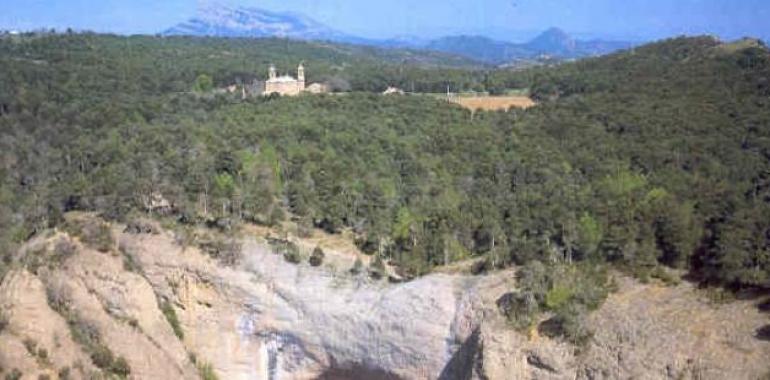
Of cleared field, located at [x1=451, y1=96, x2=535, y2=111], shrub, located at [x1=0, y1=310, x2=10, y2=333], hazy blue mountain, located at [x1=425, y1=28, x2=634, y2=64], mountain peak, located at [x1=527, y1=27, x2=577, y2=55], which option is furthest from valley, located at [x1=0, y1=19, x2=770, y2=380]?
mountain peak, located at [x1=527, y1=27, x2=577, y2=55]

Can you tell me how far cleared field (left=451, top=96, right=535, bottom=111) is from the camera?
4822 cm

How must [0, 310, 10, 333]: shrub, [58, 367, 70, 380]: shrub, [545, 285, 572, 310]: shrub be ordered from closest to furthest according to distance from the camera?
1. [545, 285, 572, 310]: shrub
2. [58, 367, 70, 380]: shrub
3. [0, 310, 10, 333]: shrub

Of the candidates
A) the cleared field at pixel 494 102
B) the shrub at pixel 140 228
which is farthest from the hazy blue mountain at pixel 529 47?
the shrub at pixel 140 228

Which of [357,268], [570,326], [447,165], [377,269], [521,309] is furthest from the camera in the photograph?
[447,165]

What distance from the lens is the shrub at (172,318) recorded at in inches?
1011

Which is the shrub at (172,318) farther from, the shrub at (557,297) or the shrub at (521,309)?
the shrub at (557,297)

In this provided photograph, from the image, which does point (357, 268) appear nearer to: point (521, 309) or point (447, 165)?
point (521, 309)

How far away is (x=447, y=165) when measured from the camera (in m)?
35.1

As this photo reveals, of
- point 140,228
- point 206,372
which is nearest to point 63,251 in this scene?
point 140,228

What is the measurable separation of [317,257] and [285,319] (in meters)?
2.28

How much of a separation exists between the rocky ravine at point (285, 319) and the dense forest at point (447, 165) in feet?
6.18

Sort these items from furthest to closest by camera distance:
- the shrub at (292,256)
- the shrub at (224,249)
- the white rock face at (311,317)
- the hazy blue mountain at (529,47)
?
the hazy blue mountain at (529,47) < the shrub at (292,256) < the shrub at (224,249) < the white rock face at (311,317)

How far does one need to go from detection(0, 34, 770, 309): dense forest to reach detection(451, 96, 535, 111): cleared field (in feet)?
5.17

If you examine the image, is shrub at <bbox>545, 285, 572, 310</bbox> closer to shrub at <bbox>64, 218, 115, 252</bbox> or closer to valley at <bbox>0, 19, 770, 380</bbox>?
valley at <bbox>0, 19, 770, 380</bbox>
